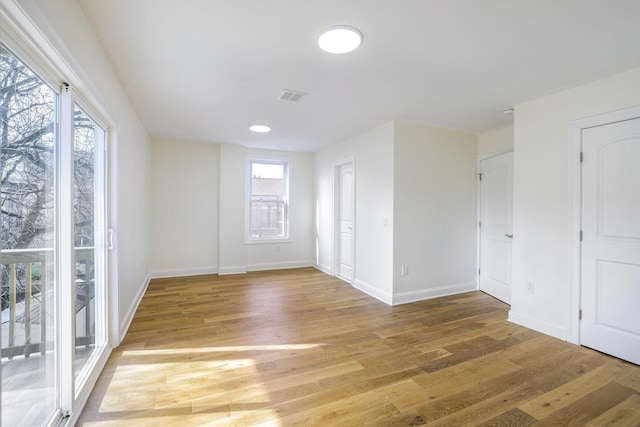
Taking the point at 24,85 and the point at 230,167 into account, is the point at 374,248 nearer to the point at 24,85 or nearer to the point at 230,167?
the point at 230,167

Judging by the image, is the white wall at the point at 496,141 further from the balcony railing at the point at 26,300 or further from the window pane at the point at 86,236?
the balcony railing at the point at 26,300

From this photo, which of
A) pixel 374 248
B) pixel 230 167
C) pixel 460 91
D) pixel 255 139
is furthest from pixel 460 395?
pixel 230 167

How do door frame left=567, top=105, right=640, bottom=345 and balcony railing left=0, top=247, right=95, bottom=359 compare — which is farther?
door frame left=567, top=105, right=640, bottom=345

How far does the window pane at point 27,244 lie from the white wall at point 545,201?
3984 millimetres

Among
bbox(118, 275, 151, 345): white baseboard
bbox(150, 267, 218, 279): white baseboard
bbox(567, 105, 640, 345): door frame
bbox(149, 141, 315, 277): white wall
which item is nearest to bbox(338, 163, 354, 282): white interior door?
bbox(149, 141, 315, 277): white wall

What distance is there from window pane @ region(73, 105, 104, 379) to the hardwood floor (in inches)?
13.2

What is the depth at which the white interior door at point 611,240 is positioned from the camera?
2.40 metres

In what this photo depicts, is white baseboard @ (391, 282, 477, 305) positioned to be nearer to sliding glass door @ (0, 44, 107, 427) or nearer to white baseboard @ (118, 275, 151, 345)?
white baseboard @ (118, 275, 151, 345)

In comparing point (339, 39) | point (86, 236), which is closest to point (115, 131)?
point (86, 236)

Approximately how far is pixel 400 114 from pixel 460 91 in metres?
0.80

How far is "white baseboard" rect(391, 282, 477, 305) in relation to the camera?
381 centimetres

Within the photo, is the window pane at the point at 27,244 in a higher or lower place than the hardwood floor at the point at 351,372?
higher

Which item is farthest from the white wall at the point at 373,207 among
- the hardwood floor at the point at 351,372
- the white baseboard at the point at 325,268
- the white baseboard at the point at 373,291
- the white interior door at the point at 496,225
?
the white interior door at the point at 496,225

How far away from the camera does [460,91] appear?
2836 millimetres
